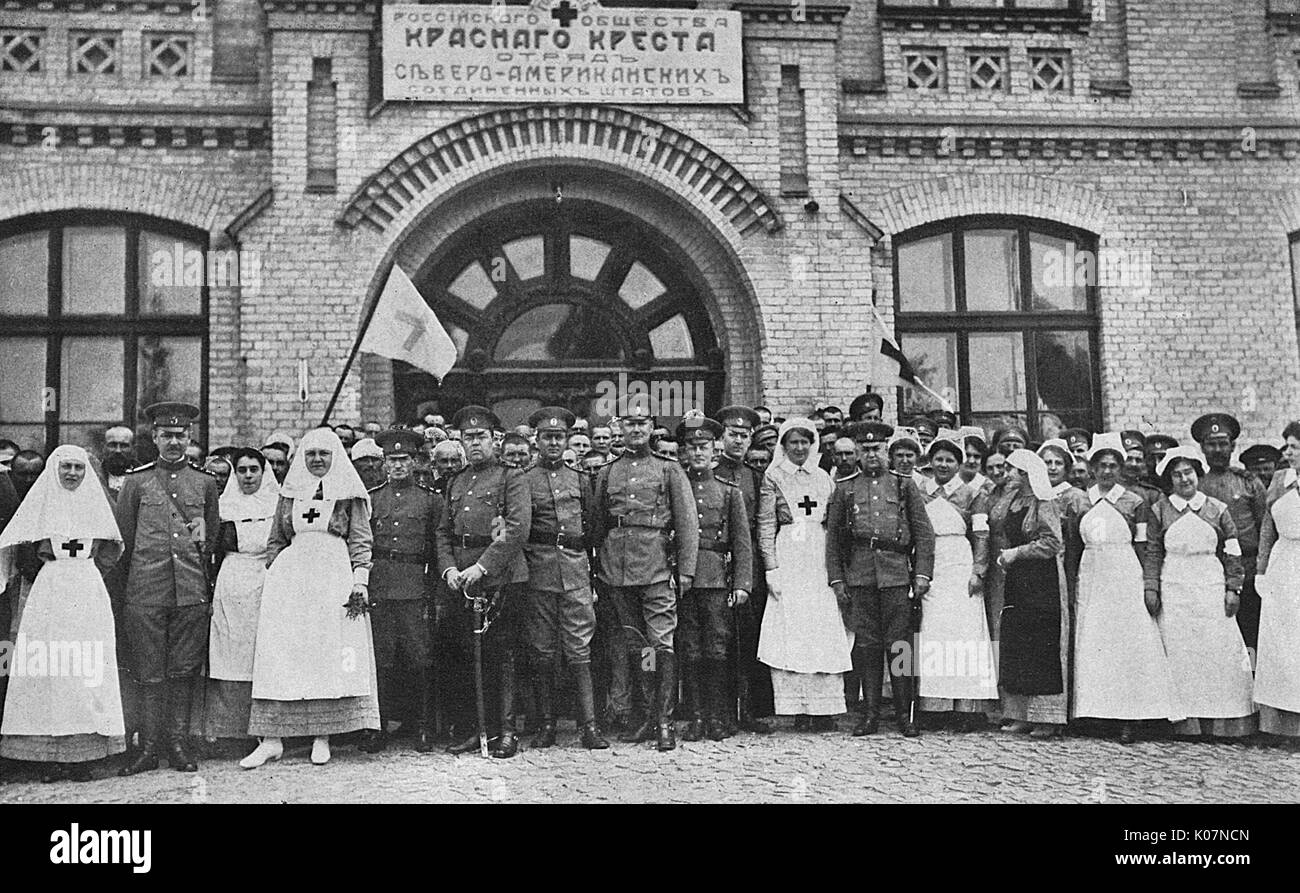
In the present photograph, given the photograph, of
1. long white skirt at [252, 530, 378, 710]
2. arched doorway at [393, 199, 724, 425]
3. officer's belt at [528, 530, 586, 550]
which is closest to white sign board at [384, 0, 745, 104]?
arched doorway at [393, 199, 724, 425]

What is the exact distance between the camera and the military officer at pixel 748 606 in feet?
22.2

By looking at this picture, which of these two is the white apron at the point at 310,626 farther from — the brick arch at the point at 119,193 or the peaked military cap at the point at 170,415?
the brick arch at the point at 119,193

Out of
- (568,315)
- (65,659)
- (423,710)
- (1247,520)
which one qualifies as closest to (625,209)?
(568,315)

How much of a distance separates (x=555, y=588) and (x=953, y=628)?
227 centimetres

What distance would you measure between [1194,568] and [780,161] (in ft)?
13.7

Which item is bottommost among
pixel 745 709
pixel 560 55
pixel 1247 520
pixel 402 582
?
pixel 745 709

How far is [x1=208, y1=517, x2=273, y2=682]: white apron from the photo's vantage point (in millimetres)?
6215

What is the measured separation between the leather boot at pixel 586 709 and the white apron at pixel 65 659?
7.50 ft

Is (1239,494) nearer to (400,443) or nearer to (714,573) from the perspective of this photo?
(714,573)

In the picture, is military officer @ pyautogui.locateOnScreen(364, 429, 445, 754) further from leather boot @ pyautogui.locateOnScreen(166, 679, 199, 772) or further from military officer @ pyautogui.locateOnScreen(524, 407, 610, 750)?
leather boot @ pyautogui.locateOnScreen(166, 679, 199, 772)

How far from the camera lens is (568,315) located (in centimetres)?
929

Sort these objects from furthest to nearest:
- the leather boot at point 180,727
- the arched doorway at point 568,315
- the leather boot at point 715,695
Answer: the arched doorway at point 568,315
the leather boot at point 715,695
the leather boot at point 180,727

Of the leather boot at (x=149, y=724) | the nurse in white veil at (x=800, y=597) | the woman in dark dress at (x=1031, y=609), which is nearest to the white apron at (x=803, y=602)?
the nurse in white veil at (x=800, y=597)

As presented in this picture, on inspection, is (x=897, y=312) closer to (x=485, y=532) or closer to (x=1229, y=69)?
(x=1229, y=69)
